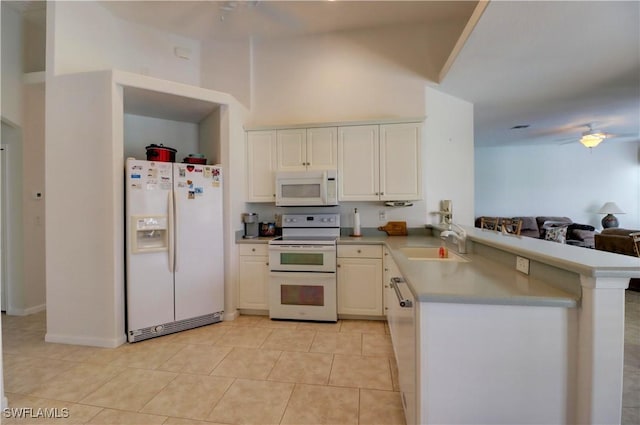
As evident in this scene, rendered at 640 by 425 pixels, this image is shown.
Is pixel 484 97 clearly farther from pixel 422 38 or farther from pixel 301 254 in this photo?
pixel 301 254

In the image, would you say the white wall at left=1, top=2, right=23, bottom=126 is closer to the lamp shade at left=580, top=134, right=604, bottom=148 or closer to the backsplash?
the backsplash

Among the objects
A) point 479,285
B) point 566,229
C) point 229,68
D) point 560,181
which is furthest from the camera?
point 560,181

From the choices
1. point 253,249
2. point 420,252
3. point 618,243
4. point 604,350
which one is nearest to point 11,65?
point 253,249

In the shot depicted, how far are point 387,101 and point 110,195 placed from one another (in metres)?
3.20

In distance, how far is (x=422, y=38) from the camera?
343cm

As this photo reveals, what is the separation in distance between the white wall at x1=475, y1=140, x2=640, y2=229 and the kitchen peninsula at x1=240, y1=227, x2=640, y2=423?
A: 21.2 feet

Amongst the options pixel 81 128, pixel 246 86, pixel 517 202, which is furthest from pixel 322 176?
pixel 517 202

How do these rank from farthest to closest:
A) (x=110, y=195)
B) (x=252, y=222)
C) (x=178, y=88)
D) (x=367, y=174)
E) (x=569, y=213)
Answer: (x=569, y=213)
(x=252, y=222)
(x=367, y=174)
(x=178, y=88)
(x=110, y=195)

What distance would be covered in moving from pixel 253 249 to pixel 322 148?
1.45m

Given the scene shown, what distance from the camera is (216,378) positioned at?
2.06 m

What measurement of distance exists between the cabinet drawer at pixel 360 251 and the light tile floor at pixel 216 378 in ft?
2.46

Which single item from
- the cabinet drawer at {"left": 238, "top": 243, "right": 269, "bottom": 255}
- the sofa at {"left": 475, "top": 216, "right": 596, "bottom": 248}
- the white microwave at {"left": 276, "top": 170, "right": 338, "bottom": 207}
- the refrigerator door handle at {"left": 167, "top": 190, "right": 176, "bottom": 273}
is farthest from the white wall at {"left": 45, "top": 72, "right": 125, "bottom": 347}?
the sofa at {"left": 475, "top": 216, "right": 596, "bottom": 248}

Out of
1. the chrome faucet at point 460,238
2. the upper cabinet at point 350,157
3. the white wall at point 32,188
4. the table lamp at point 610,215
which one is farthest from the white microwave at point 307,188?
the table lamp at point 610,215

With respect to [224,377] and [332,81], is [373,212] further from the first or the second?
[224,377]
